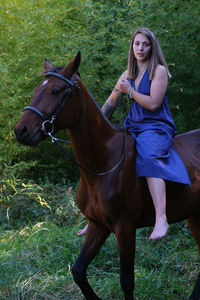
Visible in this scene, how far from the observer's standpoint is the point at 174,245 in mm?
4844

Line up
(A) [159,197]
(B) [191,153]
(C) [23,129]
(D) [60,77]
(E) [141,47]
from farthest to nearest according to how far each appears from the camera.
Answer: (B) [191,153]
(E) [141,47]
(A) [159,197]
(D) [60,77]
(C) [23,129]

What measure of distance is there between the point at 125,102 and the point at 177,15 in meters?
1.42

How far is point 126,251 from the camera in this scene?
299cm

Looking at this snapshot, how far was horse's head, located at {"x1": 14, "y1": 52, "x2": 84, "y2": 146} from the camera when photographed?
2.64 m

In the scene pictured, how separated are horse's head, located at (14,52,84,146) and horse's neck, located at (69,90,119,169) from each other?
8cm

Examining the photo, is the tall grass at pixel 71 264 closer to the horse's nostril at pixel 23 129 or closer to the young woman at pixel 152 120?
A: the young woman at pixel 152 120

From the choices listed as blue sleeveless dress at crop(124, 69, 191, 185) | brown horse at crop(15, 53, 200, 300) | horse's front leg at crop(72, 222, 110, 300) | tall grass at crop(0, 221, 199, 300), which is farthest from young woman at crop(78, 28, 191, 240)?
tall grass at crop(0, 221, 199, 300)

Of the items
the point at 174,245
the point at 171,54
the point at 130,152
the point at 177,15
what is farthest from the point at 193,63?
the point at 130,152

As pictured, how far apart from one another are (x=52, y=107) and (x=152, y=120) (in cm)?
89

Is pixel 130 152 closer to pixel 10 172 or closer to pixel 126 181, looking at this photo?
pixel 126 181

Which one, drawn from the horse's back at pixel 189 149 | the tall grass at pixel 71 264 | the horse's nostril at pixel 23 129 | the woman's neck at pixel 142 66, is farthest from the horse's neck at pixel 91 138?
the tall grass at pixel 71 264

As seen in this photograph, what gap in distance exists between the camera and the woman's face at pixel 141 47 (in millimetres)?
3184

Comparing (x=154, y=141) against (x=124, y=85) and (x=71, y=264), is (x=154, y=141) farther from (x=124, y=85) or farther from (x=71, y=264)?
(x=71, y=264)

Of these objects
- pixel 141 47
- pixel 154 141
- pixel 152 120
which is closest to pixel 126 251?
pixel 154 141
